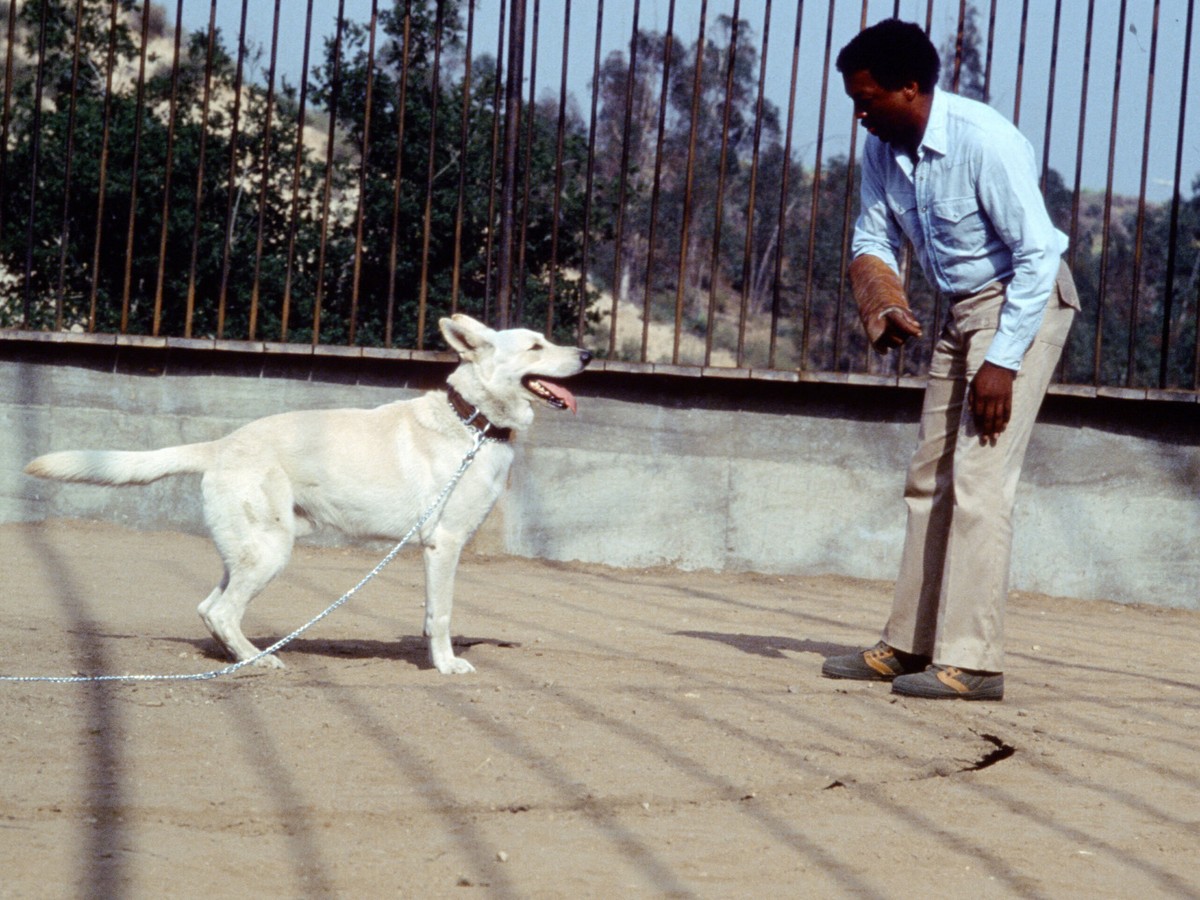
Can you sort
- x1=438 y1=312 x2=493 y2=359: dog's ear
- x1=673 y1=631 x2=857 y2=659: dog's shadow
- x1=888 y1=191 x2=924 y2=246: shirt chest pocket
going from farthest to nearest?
x1=673 y1=631 x2=857 y2=659: dog's shadow < x1=438 y1=312 x2=493 y2=359: dog's ear < x1=888 y1=191 x2=924 y2=246: shirt chest pocket

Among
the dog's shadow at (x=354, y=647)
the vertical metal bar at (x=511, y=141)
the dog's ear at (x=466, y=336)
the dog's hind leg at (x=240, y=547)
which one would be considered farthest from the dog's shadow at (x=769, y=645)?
the vertical metal bar at (x=511, y=141)

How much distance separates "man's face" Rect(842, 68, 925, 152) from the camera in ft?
14.4

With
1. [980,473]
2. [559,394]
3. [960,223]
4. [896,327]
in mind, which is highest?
[960,223]

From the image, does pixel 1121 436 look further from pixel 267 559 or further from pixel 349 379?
pixel 267 559

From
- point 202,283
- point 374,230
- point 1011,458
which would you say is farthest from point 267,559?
point 202,283

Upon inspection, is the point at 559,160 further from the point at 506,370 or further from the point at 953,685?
the point at 953,685

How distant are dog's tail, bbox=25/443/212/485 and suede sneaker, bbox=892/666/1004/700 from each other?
243 centimetres

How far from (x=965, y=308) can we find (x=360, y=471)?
6.81 feet

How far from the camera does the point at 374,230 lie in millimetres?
11992

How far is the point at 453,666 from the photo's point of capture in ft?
15.1

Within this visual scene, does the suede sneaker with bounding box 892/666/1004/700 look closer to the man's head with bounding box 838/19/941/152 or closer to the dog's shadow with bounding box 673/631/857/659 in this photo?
the dog's shadow with bounding box 673/631/857/659

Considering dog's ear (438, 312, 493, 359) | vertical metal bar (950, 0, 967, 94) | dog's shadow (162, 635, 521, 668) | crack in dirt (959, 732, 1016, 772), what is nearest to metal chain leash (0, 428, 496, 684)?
dog's shadow (162, 635, 521, 668)

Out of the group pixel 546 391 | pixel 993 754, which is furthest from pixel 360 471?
pixel 993 754

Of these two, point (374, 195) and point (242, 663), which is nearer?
point (242, 663)
